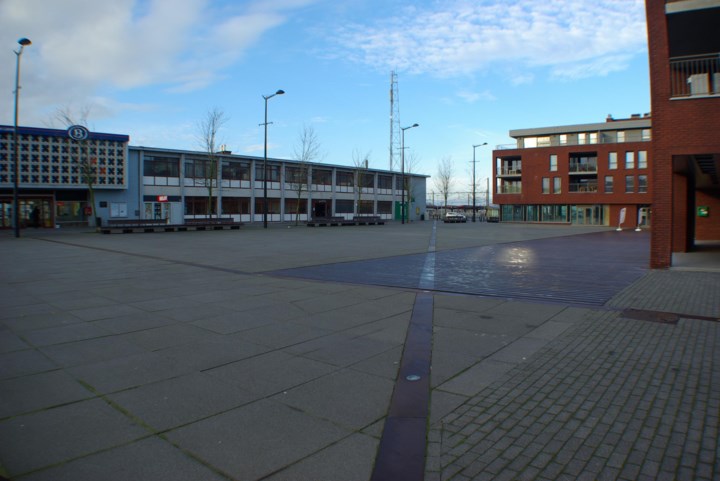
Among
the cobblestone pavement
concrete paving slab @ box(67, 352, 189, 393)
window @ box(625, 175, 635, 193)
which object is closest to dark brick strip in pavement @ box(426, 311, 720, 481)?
the cobblestone pavement

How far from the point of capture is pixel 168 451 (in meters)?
3.24

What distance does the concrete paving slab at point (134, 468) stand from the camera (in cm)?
291

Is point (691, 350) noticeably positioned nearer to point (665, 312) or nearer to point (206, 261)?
point (665, 312)

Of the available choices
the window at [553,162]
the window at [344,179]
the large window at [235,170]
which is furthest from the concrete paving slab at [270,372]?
the window at [553,162]

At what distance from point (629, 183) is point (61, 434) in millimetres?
63540

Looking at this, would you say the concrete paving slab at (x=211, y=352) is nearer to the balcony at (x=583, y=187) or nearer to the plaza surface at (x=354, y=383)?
the plaza surface at (x=354, y=383)

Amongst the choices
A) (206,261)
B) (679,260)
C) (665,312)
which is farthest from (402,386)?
(679,260)

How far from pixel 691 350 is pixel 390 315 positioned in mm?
3995

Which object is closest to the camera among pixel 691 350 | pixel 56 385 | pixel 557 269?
pixel 56 385

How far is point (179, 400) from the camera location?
4117 mm

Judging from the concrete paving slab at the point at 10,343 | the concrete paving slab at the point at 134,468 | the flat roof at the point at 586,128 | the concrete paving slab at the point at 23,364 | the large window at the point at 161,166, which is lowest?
the concrete paving slab at the point at 134,468

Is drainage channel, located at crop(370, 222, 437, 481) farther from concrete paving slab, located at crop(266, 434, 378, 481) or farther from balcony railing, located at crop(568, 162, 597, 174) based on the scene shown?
balcony railing, located at crop(568, 162, 597, 174)

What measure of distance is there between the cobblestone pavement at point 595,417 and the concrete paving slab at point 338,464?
433 millimetres

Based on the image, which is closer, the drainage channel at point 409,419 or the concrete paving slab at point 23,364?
the drainage channel at point 409,419
